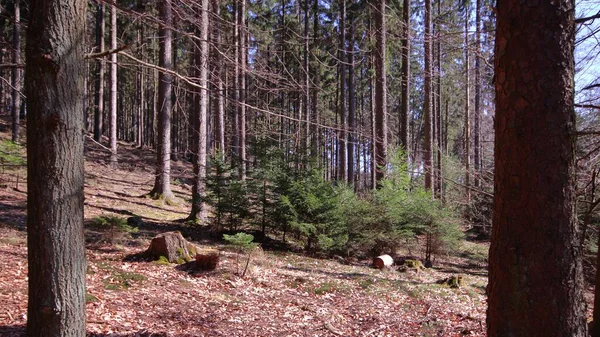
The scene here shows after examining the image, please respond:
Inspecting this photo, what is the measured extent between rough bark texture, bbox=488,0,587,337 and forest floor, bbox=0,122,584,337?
3628 millimetres

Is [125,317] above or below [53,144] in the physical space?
below

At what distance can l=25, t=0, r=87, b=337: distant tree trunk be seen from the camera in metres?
3.24

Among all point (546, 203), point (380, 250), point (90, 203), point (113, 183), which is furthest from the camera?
point (113, 183)

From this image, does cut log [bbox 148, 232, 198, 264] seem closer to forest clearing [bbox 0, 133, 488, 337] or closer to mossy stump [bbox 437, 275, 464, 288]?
forest clearing [bbox 0, 133, 488, 337]

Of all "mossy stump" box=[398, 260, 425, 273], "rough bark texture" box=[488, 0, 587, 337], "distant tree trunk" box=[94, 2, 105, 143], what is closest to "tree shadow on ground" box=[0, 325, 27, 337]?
"rough bark texture" box=[488, 0, 587, 337]

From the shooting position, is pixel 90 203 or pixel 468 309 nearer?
pixel 468 309

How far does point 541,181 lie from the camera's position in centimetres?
271

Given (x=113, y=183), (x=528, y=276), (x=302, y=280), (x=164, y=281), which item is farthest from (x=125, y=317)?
(x=113, y=183)

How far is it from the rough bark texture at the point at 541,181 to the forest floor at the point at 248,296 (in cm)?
363

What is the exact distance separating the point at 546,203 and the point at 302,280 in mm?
5934

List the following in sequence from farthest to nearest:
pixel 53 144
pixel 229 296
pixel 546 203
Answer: pixel 229 296, pixel 53 144, pixel 546 203

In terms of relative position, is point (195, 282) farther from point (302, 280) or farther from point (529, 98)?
point (529, 98)

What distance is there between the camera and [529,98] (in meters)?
2.75

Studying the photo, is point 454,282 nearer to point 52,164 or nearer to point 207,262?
point 207,262
